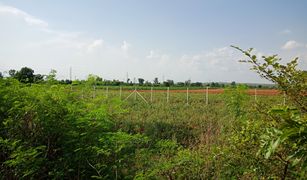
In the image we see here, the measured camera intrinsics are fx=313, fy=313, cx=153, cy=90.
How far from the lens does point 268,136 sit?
1.53 meters

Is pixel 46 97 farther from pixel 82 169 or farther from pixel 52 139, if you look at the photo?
pixel 82 169

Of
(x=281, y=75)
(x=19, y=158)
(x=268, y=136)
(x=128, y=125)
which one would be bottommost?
(x=128, y=125)

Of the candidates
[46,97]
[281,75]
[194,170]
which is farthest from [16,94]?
[281,75]

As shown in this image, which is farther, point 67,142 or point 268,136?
point 67,142

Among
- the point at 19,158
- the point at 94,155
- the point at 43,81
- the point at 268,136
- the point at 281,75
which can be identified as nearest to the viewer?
the point at 268,136

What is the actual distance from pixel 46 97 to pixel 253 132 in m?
2.87

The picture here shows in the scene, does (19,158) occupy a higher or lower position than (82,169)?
higher

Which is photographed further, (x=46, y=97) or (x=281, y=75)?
(x=46, y=97)

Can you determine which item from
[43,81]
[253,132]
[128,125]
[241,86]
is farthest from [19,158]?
[128,125]

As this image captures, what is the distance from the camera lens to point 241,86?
25.3ft

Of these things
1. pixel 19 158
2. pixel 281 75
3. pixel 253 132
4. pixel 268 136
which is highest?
pixel 281 75

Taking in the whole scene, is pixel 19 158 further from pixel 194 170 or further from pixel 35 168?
pixel 194 170

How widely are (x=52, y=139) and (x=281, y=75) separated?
3344 mm

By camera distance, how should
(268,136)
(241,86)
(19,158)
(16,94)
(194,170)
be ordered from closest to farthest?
(268,136), (19,158), (16,94), (194,170), (241,86)
